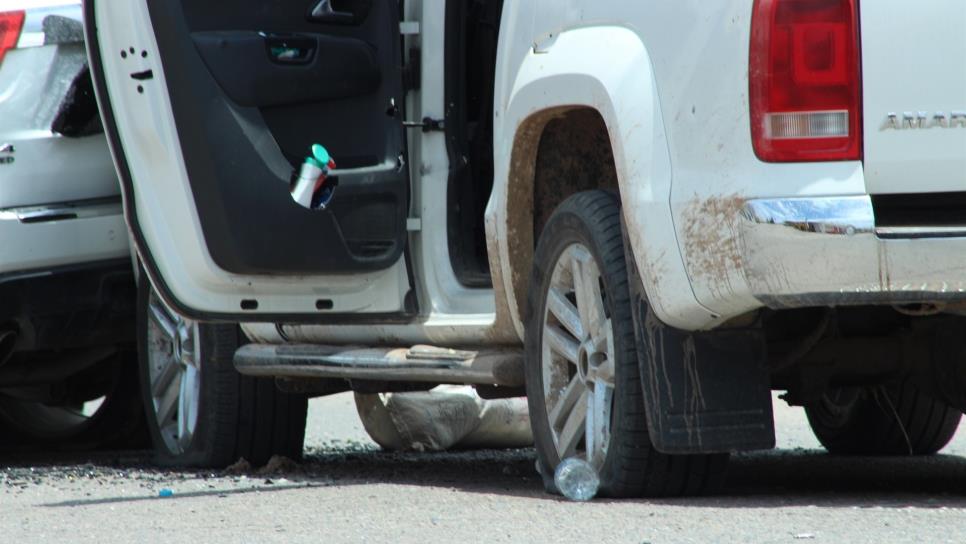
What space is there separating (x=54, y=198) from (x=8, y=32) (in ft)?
2.03

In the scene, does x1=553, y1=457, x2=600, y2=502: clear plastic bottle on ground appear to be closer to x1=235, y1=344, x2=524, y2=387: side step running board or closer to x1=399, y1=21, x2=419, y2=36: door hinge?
x1=235, y1=344, x2=524, y2=387: side step running board

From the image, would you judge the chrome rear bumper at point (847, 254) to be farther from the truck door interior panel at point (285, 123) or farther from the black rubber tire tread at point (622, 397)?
the truck door interior panel at point (285, 123)

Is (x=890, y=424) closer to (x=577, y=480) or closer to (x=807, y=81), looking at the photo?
(x=577, y=480)

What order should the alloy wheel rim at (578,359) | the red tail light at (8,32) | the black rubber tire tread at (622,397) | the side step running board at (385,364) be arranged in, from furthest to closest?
the red tail light at (8,32) < the side step running board at (385,364) < the alloy wheel rim at (578,359) < the black rubber tire tread at (622,397)

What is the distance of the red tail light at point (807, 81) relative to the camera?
14.3 feet

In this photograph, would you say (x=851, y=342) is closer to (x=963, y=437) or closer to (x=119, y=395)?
(x=963, y=437)

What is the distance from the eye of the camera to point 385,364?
6.02 metres

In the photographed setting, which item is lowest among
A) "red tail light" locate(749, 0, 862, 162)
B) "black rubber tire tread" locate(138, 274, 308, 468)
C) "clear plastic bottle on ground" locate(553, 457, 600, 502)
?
"black rubber tire tread" locate(138, 274, 308, 468)

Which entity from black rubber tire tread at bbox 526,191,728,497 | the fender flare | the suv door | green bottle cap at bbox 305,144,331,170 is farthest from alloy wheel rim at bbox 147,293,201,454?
black rubber tire tread at bbox 526,191,728,497

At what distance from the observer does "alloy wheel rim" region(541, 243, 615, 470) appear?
5.00m

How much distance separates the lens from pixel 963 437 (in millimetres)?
8320

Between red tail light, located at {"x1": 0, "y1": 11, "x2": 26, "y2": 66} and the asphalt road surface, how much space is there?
1.54 m

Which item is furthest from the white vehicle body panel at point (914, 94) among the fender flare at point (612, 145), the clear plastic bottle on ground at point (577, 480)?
the clear plastic bottle on ground at point (577, 480)

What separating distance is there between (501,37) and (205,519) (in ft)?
5.08
